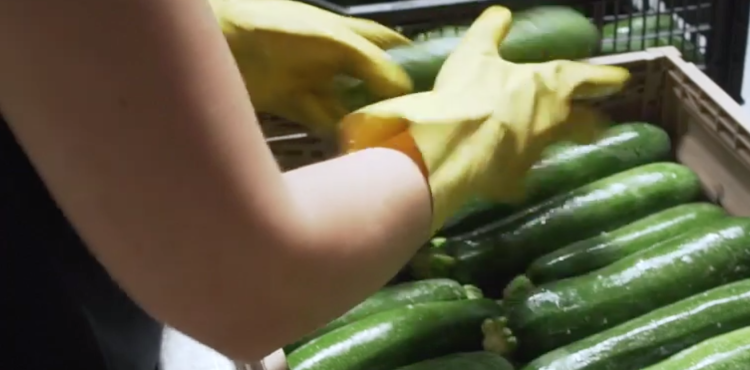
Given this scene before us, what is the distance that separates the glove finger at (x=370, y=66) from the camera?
839mm

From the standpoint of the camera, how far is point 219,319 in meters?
0.52

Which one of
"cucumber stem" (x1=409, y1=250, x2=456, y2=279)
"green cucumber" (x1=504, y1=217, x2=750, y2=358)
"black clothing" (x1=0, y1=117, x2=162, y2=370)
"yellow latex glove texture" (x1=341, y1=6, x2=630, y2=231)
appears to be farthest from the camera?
"cucumber stem" (x1=409, y1=250, x2=456, y2=279)

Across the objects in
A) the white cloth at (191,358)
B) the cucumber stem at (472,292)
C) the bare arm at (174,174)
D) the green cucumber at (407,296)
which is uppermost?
the bare arm at (174,174)

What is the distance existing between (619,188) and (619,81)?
238mm

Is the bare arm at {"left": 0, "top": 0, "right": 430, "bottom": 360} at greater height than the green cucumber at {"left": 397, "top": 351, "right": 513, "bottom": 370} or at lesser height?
greater

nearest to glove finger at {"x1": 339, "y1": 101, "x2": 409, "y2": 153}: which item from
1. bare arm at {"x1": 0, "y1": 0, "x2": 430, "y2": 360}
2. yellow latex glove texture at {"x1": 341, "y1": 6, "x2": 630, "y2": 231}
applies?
yellow latex glove texture at {"x1": 341, "y1": 6, "x2": 630, "y2": 231}

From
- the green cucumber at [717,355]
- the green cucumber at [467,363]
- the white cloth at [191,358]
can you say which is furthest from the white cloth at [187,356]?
the green cucumber at [717,355]

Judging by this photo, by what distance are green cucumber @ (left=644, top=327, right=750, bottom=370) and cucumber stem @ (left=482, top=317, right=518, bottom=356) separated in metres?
0.15

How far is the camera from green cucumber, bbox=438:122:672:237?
1111mm

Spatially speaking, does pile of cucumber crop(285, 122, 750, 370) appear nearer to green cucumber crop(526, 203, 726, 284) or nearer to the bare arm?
green cucumber crop(526, 203, 726, 284)

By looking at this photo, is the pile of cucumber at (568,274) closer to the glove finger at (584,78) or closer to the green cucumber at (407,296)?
the green cucumber at (407,296)

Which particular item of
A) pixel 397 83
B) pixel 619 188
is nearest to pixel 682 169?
pixel 619 188

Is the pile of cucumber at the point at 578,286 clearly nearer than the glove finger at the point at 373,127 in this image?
No

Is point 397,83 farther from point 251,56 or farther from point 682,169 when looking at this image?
point 682,169
